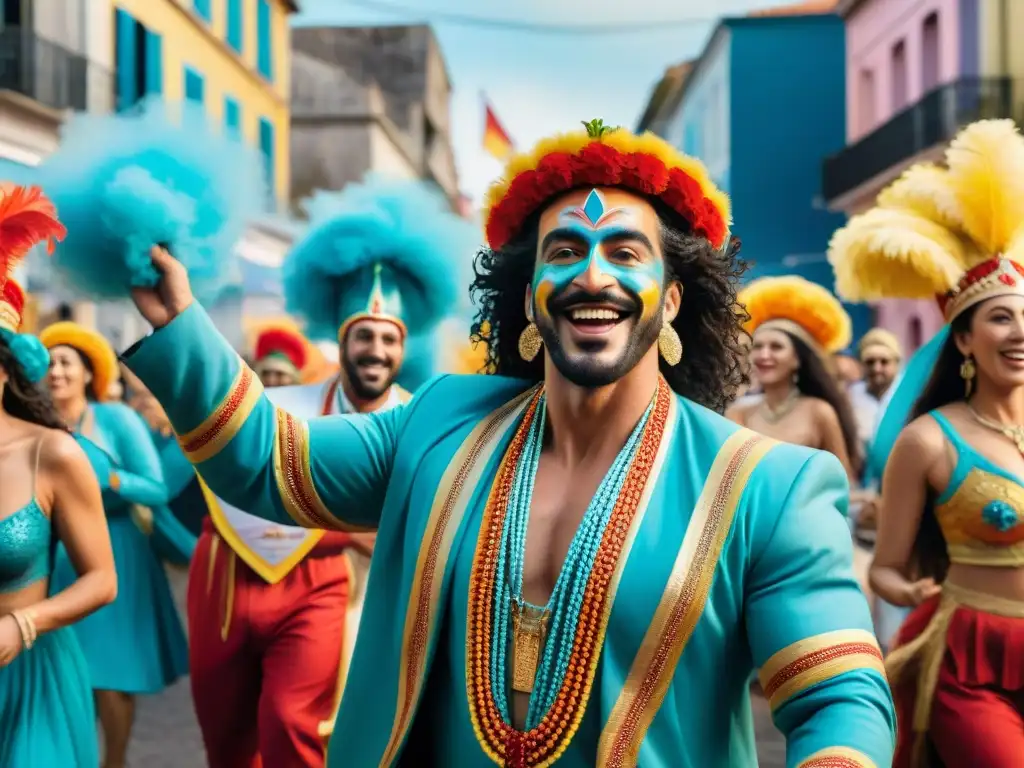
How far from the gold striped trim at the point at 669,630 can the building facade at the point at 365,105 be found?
100ft

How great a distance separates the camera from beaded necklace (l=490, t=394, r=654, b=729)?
9.14 ft

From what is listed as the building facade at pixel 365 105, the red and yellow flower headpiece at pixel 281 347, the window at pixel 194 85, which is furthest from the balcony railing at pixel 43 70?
the building facade at pixel 365 105

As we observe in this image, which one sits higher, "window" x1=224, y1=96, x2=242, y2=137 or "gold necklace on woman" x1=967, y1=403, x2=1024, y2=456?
"window" x1=224, y1=96, x2=242, y2=137

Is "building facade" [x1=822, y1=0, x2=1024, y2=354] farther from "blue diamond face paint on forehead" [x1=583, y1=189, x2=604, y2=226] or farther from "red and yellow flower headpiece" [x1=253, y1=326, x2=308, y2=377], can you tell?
"blue diamond face paint on forehead" [x1=583, y1=189, x2=604, y2=226]

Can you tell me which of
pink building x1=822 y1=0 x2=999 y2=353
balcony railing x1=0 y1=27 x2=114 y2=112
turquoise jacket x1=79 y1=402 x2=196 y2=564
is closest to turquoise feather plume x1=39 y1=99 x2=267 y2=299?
turquoise jacket x1=79 y1=402 x2=196 y2=564

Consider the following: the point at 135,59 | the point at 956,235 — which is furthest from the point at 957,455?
the point at 135,59

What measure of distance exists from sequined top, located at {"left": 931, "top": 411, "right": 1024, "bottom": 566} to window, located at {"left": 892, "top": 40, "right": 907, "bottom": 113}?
2415 centimetres

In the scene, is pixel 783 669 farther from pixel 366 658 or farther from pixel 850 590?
pixel 366 658

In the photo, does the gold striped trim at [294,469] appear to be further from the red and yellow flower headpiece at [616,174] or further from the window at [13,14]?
the window at [13,14]

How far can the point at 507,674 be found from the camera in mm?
2838

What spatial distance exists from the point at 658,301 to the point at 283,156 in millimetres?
30288

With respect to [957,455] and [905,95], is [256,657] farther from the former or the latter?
[905,95]

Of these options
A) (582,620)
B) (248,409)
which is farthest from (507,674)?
(248,409)

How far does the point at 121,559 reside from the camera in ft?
22.2
